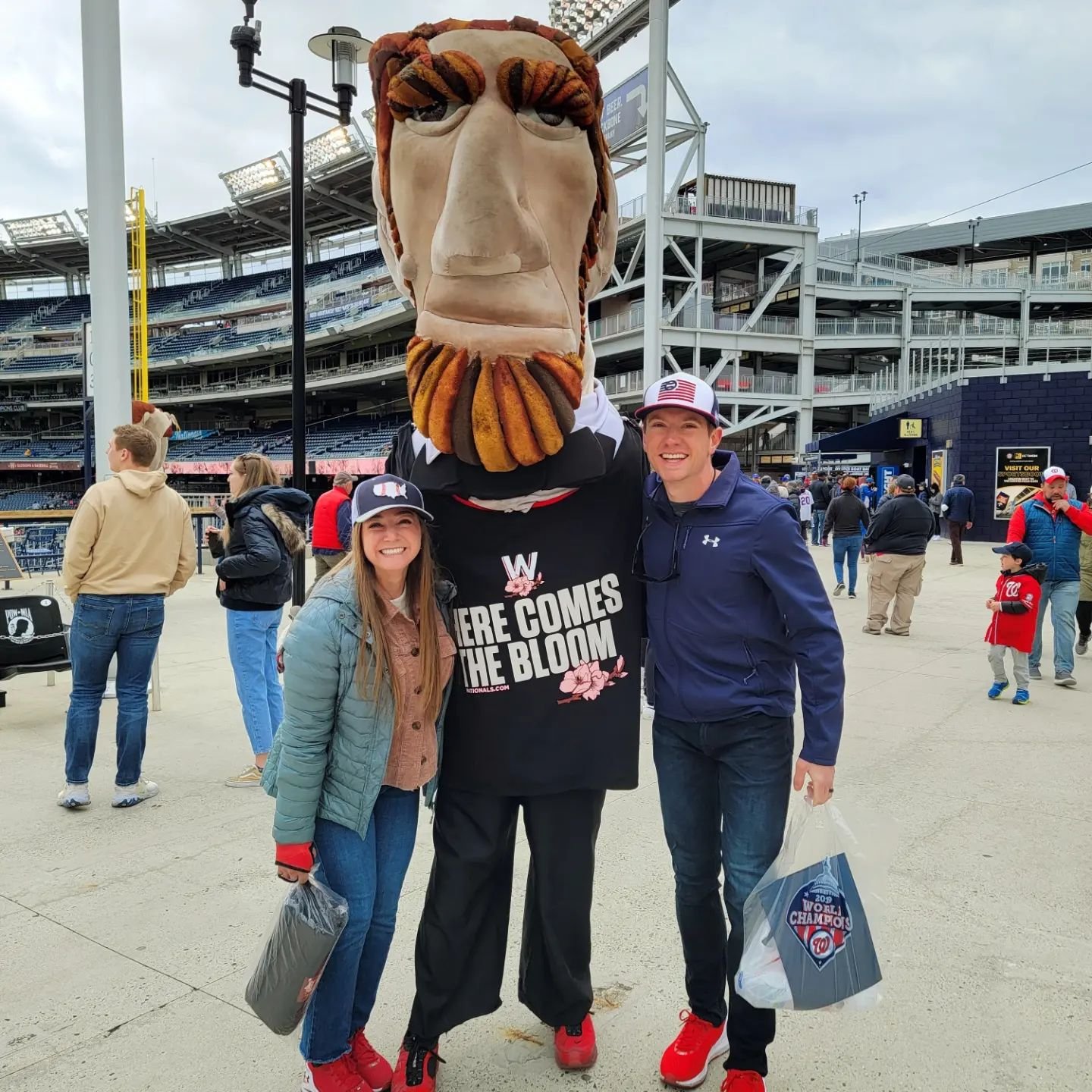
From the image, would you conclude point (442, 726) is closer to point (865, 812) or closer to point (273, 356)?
point (865, 812)

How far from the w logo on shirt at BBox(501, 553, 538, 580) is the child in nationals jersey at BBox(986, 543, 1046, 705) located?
4.61 meters

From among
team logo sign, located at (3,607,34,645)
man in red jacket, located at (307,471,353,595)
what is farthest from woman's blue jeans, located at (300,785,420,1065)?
man in red jacket, located at (307,471,353,595)

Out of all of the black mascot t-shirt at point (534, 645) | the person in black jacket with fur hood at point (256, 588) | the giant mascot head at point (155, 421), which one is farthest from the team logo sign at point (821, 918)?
the giant mascot head at point (155, 421)

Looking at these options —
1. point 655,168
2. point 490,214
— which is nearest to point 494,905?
point 490,214

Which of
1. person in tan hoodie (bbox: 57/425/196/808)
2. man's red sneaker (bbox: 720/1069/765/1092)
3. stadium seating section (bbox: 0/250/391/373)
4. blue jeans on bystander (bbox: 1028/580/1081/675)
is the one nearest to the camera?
man's red sneaker (bbox: 720/1069/765/1092)

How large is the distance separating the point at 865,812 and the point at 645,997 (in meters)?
0.91

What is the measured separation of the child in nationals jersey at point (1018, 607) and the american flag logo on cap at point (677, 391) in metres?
4.37

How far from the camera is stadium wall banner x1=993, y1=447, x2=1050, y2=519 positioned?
17922 mm

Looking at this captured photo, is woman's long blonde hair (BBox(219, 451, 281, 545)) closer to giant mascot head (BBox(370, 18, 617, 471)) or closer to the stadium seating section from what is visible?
giant mascot head (BBox(370, 18, 617, 471))

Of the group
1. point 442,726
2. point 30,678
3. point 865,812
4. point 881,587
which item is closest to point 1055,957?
point 865,812

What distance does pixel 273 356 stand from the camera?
39.6 meters

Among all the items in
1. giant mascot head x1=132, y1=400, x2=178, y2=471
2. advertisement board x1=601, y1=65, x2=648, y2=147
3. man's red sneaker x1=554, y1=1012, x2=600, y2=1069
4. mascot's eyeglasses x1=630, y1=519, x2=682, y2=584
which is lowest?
man's red sneaker x1=554, y1=1012, x2=600, y2=1069

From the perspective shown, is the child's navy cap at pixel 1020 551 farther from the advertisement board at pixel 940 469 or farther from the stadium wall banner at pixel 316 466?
the stadium wall banner at pixel 316 466

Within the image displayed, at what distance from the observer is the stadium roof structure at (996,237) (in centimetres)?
3841
